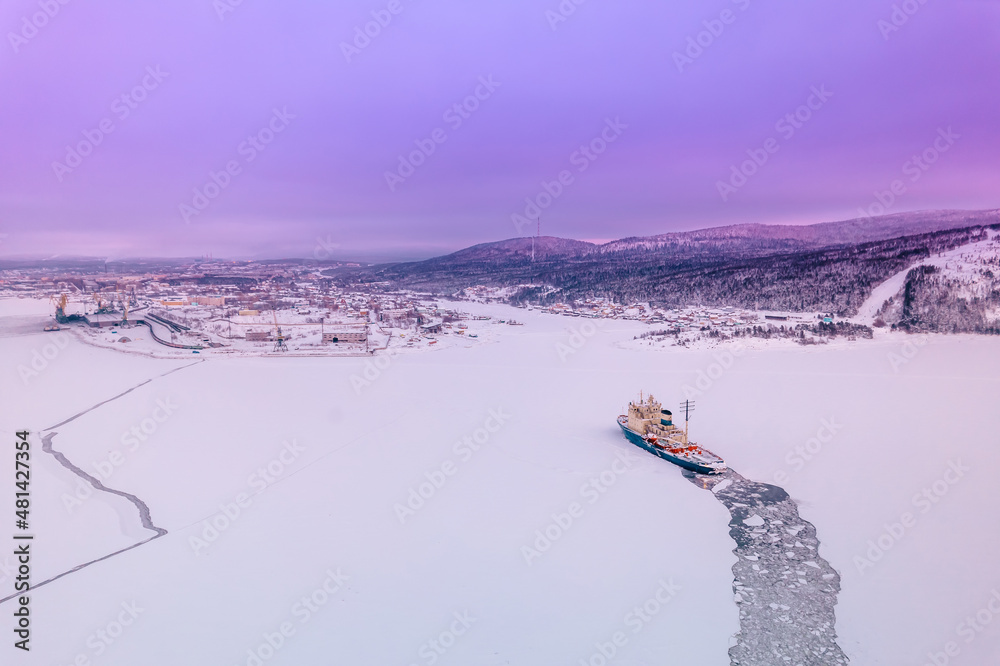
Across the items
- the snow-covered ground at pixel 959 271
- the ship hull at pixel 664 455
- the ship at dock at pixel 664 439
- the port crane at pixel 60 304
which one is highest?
the snow-covered ground at pixel 959 271

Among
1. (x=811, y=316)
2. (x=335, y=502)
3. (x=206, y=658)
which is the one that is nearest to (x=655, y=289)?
(x=811, y=316)

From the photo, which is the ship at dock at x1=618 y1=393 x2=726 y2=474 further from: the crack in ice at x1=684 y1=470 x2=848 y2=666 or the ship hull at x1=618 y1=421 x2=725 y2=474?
the crack in ice at x1=684 y1=470 x2=848 y2=666

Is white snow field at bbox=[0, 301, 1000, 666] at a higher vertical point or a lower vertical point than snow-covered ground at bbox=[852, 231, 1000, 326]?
lower

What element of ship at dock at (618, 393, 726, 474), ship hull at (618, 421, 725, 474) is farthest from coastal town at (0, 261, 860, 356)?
ship hull at (618, 421, 725, 474)

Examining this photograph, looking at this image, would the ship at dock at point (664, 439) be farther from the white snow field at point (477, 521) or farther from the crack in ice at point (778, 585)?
the crack in ice at point (778, 585)

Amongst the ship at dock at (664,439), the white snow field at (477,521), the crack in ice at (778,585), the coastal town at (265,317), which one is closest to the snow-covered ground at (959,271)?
the coastal town at (265,317)

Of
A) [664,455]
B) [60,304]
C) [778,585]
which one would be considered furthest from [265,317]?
[778,585]

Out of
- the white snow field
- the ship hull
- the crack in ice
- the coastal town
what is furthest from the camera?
the coastal town

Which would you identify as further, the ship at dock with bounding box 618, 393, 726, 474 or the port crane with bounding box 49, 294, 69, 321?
the port crane with bounding box 49, 294, 69, 321
